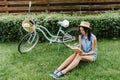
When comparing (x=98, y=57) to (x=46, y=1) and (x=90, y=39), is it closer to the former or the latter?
(x=90, y=39)

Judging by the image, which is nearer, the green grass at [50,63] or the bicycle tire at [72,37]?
the green grass at [50,63]

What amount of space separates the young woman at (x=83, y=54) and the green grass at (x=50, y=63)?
151 millimetres

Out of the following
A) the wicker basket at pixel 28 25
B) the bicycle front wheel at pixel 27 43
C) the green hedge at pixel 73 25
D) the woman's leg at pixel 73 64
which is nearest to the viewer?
the woman's leg at pixel 73 64

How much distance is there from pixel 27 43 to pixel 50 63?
1.17 metres

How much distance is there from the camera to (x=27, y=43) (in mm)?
8695

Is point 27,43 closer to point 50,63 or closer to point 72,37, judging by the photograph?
point 50,63

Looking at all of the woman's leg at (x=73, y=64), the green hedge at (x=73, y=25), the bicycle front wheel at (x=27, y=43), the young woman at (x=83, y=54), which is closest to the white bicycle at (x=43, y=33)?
the bicycle front wheel at (x=27, y=43)

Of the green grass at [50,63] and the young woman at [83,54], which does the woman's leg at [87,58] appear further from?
the green grass at [50,63]

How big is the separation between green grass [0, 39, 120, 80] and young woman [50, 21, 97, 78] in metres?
0.15

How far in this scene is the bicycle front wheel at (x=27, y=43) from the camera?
338 inches

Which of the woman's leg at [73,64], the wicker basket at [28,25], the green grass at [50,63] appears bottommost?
the green grass at [50,63]

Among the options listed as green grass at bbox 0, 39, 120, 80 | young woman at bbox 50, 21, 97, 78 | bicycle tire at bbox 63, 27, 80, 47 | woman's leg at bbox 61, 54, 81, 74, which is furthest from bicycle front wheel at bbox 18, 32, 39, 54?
woman's leg at bbox 61, 54, 81, 74

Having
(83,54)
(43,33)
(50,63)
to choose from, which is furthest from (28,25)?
(83,54)

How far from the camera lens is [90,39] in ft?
24.9
